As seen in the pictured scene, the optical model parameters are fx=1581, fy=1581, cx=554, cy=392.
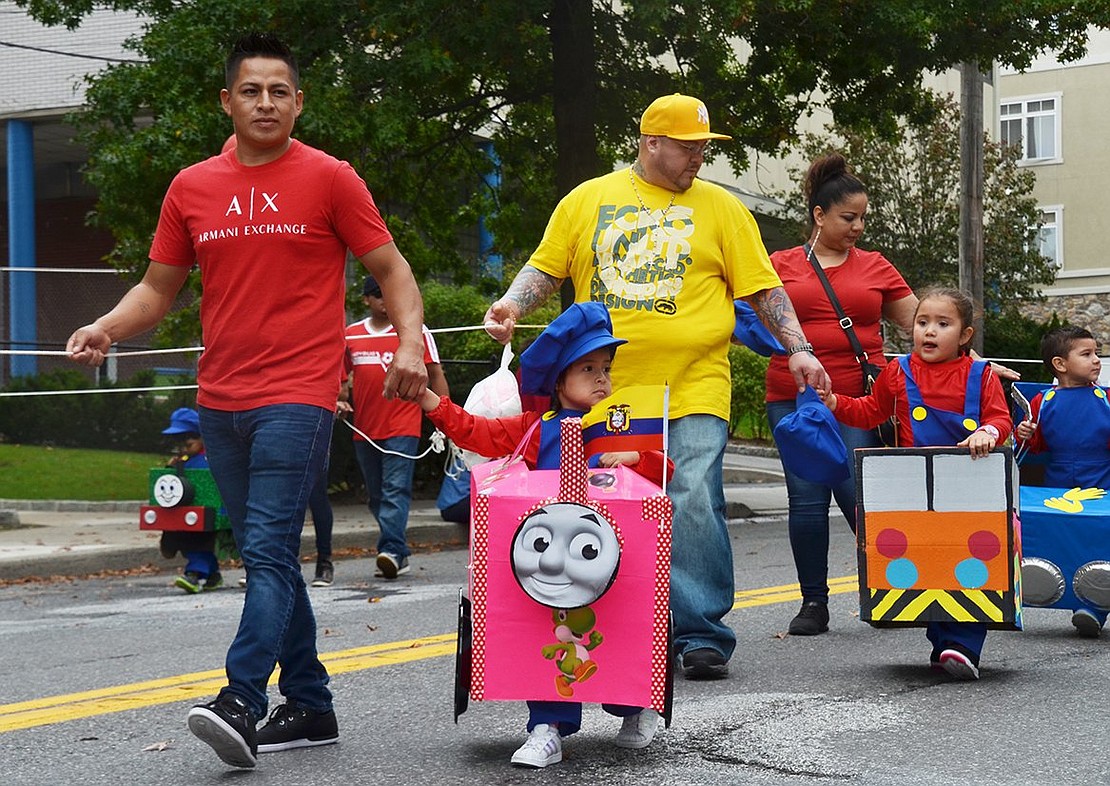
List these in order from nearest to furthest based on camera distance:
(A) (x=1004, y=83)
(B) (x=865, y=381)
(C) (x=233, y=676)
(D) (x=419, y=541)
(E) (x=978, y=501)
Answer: (C) (x=233, y=676)
(E) (x=978, y=501)
(B) (x=865, y=381)
(D) (x=419, y=541)
(A) (x=1004, y=83)

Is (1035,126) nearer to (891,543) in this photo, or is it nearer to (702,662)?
(891,543)

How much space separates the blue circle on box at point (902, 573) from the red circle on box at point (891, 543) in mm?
28

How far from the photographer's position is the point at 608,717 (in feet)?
16.6

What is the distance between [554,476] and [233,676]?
1030 millimetres

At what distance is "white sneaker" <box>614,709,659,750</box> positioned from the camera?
179 inches

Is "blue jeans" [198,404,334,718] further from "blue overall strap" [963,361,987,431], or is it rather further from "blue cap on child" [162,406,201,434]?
"blue cap on child" [162,406,201,434]

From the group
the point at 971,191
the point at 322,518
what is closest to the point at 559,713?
the point at 322,518

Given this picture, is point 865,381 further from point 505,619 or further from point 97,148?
point 97,148

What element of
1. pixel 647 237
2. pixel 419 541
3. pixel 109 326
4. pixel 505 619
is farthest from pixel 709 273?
pixel 419 541

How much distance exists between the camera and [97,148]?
13617mm

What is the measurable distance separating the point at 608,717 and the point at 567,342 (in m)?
1.30

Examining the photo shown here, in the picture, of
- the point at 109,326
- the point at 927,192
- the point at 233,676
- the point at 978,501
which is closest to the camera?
the point at 233,676

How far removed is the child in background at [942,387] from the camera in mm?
5953

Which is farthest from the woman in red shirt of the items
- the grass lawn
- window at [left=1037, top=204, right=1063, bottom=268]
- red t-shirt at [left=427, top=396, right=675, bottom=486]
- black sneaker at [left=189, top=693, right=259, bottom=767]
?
window at [left=1037, top=204, right=1063, bottom=268]
